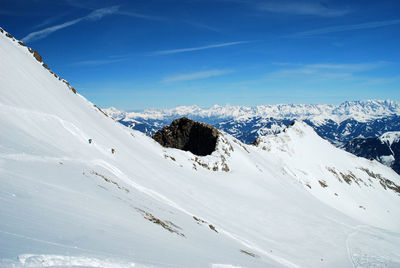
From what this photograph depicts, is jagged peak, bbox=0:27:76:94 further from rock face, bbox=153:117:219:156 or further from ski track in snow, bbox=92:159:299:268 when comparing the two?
rock face, bbox=153:117:219:156

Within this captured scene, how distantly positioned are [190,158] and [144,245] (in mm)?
35363

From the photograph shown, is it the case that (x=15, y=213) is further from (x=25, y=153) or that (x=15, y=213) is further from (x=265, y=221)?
(x=265, y=221)

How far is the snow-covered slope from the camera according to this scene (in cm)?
708

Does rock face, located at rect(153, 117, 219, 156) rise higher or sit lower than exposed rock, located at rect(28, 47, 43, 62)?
lower

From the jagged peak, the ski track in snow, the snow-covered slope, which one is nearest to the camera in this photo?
the snow-covered slope

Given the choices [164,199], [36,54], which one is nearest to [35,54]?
[36,54]

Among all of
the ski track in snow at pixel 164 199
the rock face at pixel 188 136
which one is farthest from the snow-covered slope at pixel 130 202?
the rock face at pixel 188 136

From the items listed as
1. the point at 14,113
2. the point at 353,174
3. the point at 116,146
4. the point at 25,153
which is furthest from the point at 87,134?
the point at 353,174

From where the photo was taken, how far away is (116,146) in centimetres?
2806

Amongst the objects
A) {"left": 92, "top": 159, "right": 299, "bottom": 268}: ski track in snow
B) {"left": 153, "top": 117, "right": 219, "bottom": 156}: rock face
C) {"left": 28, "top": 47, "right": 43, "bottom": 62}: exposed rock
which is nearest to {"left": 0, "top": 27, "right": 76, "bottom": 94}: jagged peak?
{"left": 28, "top": 47, "right": 43, "bottom": 62}: exposed rock

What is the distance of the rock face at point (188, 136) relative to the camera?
180 ft

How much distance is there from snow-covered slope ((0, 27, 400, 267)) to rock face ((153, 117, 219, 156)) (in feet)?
12.5

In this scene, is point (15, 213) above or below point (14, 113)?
below

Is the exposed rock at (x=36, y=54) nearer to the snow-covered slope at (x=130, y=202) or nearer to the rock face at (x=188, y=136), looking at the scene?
the snow-covered slope at (x=130, y=202)
